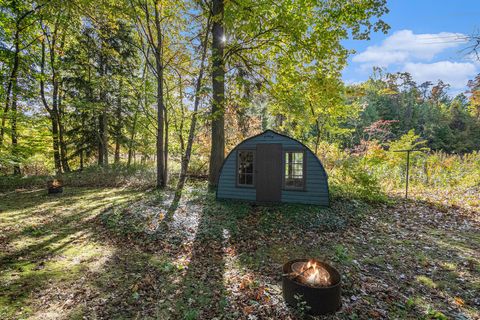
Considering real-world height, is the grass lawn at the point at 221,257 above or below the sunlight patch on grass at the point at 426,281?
above

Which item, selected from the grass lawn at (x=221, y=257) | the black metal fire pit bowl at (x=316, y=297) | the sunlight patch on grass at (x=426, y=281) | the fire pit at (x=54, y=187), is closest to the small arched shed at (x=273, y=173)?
the grass lawn at (x=221, y=257)

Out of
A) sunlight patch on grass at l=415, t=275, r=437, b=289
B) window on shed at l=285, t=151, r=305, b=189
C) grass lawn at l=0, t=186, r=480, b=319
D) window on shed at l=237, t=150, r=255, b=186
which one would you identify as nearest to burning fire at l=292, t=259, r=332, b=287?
grass lawn at l=0, t=186, r=480, b=319

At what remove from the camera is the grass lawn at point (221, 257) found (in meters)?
3.29

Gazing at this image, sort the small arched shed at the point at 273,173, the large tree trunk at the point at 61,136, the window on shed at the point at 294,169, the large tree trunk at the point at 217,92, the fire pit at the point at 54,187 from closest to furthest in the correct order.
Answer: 1. the small arched shed at the point at 273,173
2. the window on shed at the point at 294,169
3. the large tree trunk at the point at 217,92
4. the fire pit at the point at 54,187
5. the large tree trunk at the point at 61,136

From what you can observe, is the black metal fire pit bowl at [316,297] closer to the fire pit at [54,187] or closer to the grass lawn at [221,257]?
the grass lawn at [221,257]

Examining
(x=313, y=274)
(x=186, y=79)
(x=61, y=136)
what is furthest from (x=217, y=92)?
(x=61, y=136)

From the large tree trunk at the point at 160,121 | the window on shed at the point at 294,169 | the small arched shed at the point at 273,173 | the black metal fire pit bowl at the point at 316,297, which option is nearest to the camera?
the black metal fire pit bowl at the point at 316,297

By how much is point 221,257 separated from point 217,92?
20.8 feet

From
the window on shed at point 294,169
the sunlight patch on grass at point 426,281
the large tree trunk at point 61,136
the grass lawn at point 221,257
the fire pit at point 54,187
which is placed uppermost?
the large tree trunk at point 61,136

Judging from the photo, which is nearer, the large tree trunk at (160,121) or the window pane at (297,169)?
the window pane at (297,169)

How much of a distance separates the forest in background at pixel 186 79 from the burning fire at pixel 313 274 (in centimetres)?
568

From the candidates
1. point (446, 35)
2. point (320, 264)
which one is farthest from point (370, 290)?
point (446, 35)

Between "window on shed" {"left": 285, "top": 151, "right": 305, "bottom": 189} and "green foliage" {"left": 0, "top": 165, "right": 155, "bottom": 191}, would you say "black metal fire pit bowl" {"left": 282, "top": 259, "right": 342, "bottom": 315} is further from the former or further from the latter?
"green foliage" {"left": 0, "top": 165, "right": 155, "bottom": 191}

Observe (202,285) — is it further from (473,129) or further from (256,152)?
(473,129)
